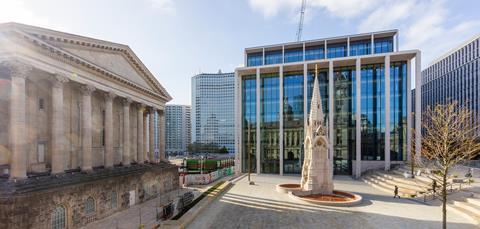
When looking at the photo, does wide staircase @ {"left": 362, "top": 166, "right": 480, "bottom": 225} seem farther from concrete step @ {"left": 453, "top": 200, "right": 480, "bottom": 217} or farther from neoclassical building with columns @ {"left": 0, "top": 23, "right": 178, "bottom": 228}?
neoclassical building with columns @ {"left": 0, "top": 23, "right": 178, "bottom": 228}

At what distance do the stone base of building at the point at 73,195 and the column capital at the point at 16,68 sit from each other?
7607 mm

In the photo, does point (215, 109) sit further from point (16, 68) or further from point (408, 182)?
point (16, 68)

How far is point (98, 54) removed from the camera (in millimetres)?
27531

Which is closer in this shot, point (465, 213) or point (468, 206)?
point (465, 213)

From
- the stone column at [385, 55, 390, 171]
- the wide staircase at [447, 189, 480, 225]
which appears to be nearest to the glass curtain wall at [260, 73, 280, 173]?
the stone column at [385, 55, 390, 171]

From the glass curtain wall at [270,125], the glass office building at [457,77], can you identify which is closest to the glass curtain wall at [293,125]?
the glass curtain wall at [270,125]

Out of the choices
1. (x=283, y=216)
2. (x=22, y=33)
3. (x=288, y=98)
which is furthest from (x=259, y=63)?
(x=22, y=33)

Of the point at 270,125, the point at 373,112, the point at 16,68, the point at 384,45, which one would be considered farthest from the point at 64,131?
the point at 384,45

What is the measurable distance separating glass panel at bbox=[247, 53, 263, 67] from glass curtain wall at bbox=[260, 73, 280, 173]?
681 cm

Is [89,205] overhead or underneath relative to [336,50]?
underneath

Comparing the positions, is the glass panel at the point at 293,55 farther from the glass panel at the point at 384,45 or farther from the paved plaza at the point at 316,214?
the paved plaza at the point at 316,214

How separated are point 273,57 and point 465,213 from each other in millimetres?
46485

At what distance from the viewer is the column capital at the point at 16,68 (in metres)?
18.0

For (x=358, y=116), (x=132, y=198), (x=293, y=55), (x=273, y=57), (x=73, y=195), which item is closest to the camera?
(x=73, y=195)
